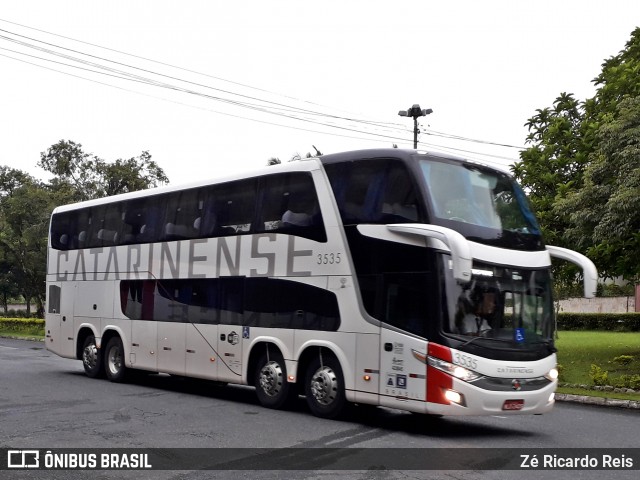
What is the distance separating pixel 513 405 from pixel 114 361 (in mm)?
10386

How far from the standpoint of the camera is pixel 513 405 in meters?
11.1

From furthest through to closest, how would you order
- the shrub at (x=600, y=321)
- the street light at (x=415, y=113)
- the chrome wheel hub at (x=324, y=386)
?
the shrub at (x=600, y=321), the street light at (x=415, y=113), the chrome wheel hub at (x=324, y=386)

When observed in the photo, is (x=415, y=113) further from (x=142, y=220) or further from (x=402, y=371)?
(x=402, y=371)

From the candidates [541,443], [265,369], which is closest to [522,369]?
[541,443]

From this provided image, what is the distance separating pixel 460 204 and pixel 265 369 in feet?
15.4

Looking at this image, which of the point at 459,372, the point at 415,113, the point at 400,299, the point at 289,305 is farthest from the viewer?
the point at 415,113

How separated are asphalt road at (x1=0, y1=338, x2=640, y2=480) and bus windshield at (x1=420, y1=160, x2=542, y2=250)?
2900mm

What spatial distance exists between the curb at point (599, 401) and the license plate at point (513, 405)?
5.93 meters

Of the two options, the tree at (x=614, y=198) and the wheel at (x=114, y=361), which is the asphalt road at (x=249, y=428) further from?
the tree at (x=614, y=198)

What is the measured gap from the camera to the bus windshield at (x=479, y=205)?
37.6ft

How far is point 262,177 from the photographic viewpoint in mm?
14438

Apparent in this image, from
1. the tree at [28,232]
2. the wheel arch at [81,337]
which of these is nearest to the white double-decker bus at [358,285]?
the wheel arch at [81,337]

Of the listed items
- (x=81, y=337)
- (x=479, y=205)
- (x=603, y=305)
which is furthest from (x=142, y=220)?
(x=603, y=305)

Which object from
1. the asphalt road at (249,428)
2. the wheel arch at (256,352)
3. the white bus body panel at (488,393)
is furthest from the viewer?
the wheel arch at (256,352)
